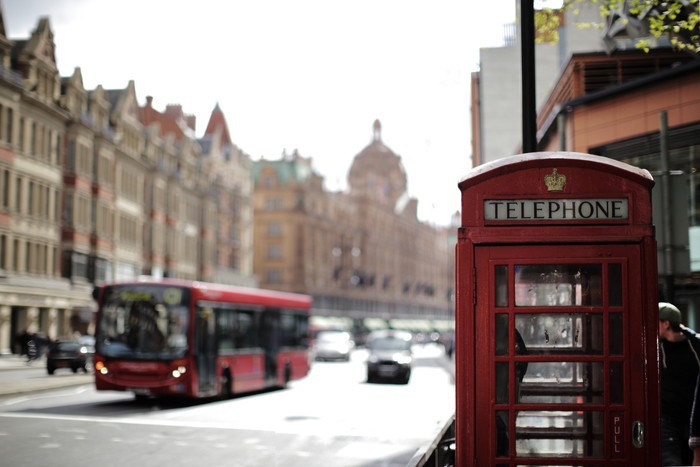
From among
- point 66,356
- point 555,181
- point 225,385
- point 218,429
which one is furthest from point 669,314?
point 66,356

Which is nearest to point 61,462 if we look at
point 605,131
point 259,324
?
point 605,131

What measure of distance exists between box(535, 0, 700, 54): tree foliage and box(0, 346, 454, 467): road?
6570mm

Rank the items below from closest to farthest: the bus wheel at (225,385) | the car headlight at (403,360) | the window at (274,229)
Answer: the bus wheel at (225,385), the car headlight at (403,360), the window at (274,229)

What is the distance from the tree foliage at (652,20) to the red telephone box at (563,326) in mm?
7431

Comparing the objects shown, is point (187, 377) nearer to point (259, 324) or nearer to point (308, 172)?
point (259, 324)

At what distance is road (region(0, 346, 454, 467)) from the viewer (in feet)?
44.5

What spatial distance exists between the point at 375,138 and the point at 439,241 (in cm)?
2852

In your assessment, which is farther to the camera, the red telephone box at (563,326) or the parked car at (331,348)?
the parked car at (331,348)

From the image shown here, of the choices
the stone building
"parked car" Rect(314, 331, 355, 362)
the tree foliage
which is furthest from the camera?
the stone building

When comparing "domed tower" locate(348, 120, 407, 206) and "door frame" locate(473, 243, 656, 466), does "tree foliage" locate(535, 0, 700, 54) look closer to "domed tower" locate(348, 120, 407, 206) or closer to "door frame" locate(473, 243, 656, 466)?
"door frame" locate(473, 243, 656, 466)

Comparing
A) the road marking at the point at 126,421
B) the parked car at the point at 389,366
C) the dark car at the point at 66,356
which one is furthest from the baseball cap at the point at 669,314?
the dark car at the point at 66,356

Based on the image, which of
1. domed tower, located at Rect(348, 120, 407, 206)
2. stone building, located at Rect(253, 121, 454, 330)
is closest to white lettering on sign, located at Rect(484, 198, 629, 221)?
stone building, located at Rect(253, 121, 454, 330)

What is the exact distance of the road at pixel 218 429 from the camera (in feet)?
44.5

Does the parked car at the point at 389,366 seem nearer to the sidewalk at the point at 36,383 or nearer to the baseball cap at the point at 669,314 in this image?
the sidewalk at the point at 36,383
